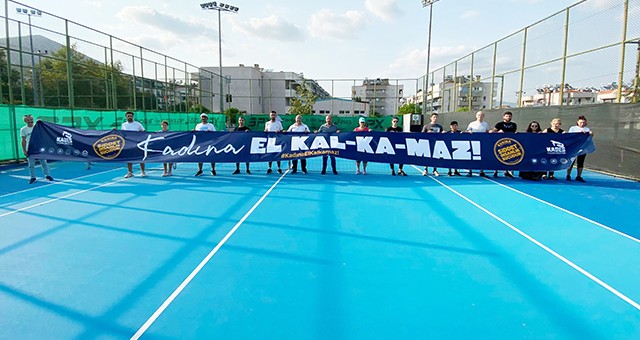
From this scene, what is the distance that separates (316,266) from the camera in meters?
3.99

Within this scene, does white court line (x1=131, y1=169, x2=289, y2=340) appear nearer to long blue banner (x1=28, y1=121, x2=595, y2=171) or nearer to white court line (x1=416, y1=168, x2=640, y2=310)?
white court line (x1=416, y1=168, x2=640, y2=310)

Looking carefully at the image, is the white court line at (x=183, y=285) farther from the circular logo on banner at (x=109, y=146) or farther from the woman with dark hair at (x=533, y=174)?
the woman with dark hair at (x=533, y=174)

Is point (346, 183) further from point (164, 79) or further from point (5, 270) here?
point (164, 79)

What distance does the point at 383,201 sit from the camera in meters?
7.20

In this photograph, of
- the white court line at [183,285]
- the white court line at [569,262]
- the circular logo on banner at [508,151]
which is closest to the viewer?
the white court line at [183,285]

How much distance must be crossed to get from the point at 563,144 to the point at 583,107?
9.05 feet

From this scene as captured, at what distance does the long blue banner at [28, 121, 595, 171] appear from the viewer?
9.45m

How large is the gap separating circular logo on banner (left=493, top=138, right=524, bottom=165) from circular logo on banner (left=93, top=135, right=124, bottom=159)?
10021 millimetres

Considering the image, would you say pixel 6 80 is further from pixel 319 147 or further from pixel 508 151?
pixel 508 151

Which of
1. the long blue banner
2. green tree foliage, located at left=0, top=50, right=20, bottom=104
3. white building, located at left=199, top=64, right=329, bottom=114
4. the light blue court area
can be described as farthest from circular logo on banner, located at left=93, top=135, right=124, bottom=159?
white building, located at left=199, top=64, right=329, bottom=114

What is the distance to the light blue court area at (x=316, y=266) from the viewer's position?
2.88 metres

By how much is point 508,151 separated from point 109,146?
34.8 feet

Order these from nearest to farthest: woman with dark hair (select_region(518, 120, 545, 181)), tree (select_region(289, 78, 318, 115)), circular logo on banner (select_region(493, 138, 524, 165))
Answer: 1. circular logo on banner (select_region(493, 138, 524, 165))
2. woman with dark hair (select_region(518, 120, 545, 181))
3. tree (select_region(289, 78, 318, 115))

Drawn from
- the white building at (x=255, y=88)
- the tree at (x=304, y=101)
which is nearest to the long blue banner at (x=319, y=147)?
the tree at (x=304, y=101)
